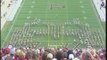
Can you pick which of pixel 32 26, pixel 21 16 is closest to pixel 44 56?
pixel 32 26

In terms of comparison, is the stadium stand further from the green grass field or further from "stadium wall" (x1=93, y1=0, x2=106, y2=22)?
"stadium wall" (x1=93, y1=0, x2=106, y2=22)

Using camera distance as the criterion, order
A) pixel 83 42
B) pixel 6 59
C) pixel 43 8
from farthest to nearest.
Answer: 1. pixel 43 8
2. pixel 83 42
3. pixel 6 59

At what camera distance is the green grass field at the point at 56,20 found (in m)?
16.5

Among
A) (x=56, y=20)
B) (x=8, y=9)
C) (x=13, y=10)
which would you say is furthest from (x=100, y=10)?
(x=8, y=9)

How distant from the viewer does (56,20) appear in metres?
19.0

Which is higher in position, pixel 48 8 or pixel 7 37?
pixel 7 37

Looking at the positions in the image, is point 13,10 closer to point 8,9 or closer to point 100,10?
point 8,9

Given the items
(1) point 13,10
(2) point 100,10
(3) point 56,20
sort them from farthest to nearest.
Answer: (1) point 13,10, (2) point 100,10, (3) point 56,20

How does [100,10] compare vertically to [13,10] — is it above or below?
below

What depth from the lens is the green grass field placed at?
651 inches

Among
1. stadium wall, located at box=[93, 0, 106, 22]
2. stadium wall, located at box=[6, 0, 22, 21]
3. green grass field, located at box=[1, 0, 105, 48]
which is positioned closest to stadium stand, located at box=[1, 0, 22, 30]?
stadium wall, located at box=[6, 0, 22, 21]

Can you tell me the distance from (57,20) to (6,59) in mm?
10975

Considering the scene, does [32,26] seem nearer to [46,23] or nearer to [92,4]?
[46,23]

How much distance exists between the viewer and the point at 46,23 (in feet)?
61.0
